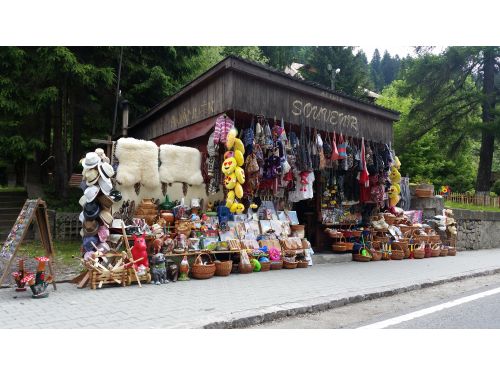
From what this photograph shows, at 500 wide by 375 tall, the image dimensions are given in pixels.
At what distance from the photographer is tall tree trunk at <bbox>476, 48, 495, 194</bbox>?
2361cm

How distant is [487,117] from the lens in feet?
78.6

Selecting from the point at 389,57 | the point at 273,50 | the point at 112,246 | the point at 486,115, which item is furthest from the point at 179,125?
the point at 389,57

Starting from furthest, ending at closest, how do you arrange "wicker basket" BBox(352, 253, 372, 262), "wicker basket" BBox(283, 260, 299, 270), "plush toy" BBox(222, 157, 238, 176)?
"wicker basket" BBox(352, 253, 372, 262) → "wicker basket" BBox(283, 260, 299, 270) → "plush toy" BBox(222, 157, 238, 176)

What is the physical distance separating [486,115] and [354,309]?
Result: 22.6m

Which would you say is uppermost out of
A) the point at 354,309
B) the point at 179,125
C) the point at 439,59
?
the point at 439,59

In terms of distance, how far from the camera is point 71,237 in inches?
515

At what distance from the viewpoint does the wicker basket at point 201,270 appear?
786cm

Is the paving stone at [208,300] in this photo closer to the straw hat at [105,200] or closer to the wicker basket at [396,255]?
the straw hat at [105,200]

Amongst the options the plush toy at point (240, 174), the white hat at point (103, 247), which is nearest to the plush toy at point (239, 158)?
the plush toy at point (240, 174)

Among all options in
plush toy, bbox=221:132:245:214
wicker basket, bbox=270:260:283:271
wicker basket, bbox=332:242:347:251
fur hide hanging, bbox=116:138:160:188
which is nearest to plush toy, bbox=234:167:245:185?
plush toy, bbox=221:132:245:214

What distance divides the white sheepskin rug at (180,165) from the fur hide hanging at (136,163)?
25 centimetres

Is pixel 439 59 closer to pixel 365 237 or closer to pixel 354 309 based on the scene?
pixel 365 237

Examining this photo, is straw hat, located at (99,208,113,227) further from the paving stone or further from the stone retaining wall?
the stone retaining wall

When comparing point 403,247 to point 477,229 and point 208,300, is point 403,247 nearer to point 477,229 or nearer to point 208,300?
point 477,229
